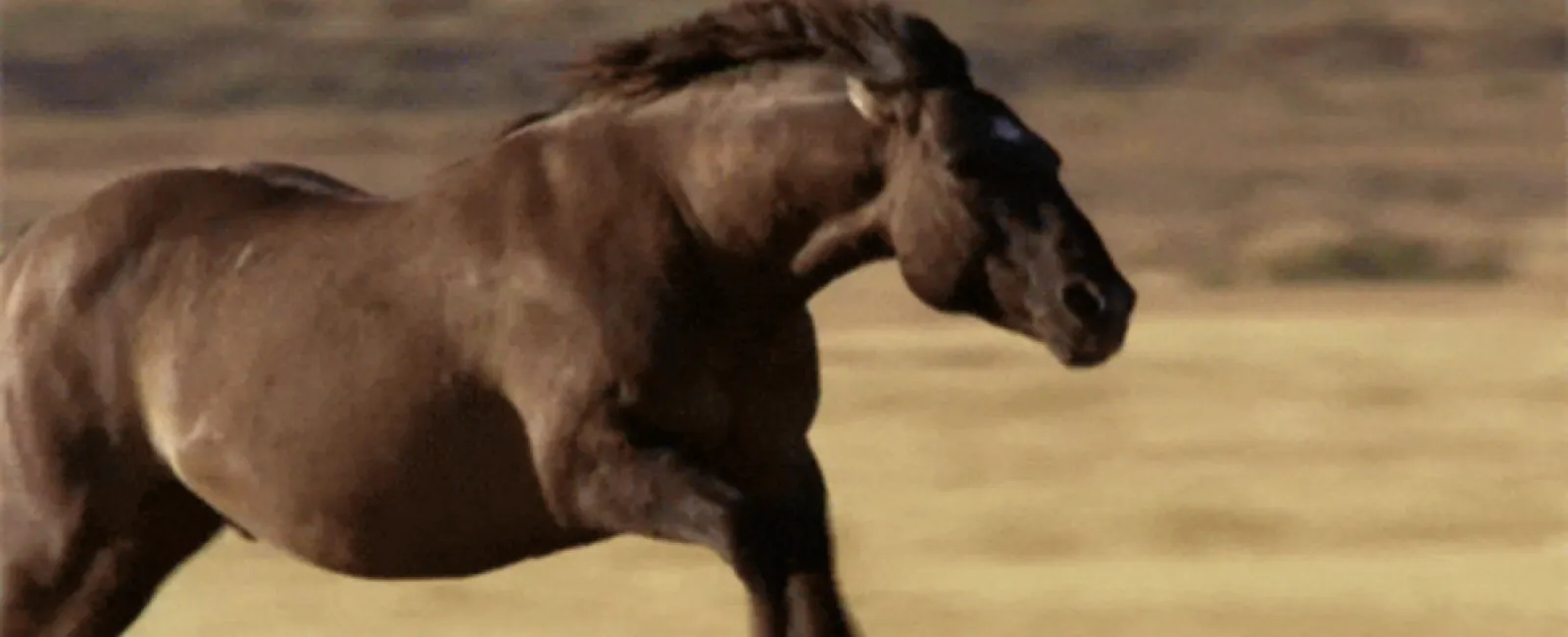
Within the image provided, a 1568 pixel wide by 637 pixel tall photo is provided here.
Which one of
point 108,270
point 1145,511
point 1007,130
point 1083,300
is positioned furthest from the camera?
point 1145,511

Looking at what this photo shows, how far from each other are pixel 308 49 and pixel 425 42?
1.85 metres

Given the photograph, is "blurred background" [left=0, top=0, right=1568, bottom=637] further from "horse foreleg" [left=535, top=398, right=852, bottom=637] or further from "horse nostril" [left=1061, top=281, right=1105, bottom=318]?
"horse nostril" [left=1061, top=281, right=1105, bottom=318]

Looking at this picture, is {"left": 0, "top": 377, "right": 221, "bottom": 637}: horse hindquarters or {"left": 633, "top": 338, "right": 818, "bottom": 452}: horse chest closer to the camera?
{"left": 633, "top": 338, "right": 818, "bottom": 452}: horse chest

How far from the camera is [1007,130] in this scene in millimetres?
5961

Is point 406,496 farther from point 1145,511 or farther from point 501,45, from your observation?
point 501,45

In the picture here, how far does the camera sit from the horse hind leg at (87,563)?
6980mm

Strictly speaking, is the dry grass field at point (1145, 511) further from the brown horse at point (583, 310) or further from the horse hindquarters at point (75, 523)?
the brown horse at point (583, 310)

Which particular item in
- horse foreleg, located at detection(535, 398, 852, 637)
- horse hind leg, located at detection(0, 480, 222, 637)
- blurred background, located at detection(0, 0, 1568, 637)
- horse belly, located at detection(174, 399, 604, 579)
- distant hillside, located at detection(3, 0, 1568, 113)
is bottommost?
distant hillside, located at detection(3, 0, 1568, 113)

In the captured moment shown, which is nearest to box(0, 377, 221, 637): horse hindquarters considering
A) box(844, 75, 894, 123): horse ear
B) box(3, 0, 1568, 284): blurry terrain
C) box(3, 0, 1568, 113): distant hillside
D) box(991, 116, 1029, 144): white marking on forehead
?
box(844, 75, 894, 123): horse ear

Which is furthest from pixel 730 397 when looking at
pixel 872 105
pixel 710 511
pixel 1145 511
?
pixel 1145 511

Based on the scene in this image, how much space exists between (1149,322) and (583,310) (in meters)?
18.8

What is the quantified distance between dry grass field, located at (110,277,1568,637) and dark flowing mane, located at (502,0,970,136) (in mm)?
5014

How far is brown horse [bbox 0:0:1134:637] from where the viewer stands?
5.95 metres

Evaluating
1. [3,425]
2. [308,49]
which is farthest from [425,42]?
[3,425]
